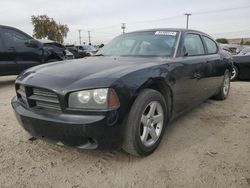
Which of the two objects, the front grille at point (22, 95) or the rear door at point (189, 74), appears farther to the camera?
the rear door at point (189, 74)

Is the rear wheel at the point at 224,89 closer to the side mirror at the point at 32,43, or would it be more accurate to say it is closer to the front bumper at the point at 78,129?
the front bumper at the point at 78,129

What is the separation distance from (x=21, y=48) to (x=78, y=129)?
5.51 metres

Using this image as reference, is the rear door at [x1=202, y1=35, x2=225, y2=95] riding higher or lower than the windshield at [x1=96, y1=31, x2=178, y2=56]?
lower

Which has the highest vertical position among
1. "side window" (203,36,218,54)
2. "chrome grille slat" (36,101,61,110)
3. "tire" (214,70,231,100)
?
"side window" (203,36,218,54)

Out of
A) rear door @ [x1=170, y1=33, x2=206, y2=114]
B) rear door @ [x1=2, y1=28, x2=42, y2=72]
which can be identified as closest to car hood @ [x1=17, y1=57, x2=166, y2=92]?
rear door @ [x1=170, y1=33, x2=206, y2=114]

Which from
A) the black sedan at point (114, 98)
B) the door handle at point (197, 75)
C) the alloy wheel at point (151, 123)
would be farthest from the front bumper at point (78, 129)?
the door handle at point (197, 75)

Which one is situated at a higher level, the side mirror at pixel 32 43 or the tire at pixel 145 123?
the side mirror at pixel 32 43

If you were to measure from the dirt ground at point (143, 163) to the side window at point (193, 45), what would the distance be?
Result: 1.12 metres

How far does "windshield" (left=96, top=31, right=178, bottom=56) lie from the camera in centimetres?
350

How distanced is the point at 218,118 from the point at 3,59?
5.34m

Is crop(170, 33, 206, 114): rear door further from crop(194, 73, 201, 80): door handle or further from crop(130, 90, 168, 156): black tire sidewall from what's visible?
crop(130, 90, 168, 156): black tire sidewall

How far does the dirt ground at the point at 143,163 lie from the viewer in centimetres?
238

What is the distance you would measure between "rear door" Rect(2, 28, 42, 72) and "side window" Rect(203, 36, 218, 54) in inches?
189

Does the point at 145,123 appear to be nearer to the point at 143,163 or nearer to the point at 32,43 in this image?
the point at 143,163
